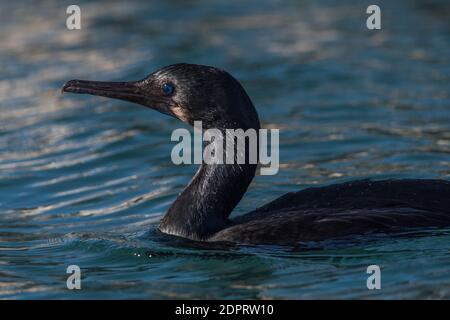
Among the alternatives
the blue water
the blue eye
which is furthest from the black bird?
the blue water

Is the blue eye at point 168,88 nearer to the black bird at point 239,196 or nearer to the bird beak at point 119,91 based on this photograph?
the black bird at point 239,196

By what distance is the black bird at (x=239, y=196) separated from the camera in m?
8.73

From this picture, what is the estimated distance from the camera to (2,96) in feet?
51.0

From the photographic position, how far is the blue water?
8594 millimetres

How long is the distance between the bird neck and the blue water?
0.16m

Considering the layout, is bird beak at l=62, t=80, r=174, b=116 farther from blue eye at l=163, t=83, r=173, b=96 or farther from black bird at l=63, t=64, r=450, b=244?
blue eye at l=163, t=83, r=173, b=96

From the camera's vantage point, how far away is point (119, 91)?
31.3ft

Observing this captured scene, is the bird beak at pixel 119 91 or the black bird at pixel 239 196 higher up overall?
the bird beak at pixel 119 91

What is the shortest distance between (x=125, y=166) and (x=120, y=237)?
111 inches

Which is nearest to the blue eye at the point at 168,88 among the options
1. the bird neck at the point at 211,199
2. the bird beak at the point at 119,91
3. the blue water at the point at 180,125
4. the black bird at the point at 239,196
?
the black bird at the point at 239,196

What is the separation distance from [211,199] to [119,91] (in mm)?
1177

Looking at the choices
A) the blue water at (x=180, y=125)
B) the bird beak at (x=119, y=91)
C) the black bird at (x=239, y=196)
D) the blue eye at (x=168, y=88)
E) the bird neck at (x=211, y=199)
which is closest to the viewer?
the blue water at (x=180, y=125)

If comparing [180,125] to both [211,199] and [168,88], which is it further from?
[211,199]

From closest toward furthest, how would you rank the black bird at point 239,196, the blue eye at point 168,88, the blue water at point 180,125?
the blue water at point 180,125, the black bird at point 239,196, the blue eye at point 168,88
